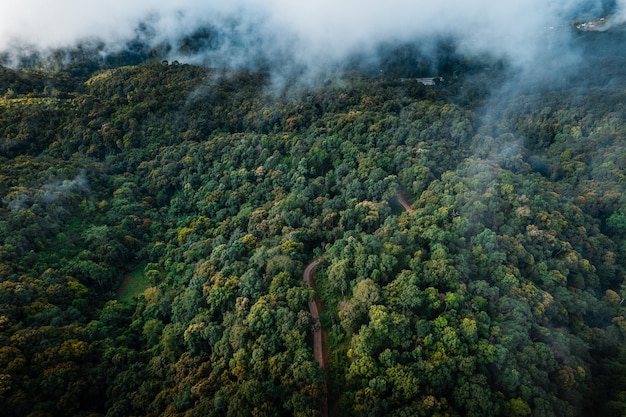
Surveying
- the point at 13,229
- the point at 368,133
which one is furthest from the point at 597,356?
the point at 13,229

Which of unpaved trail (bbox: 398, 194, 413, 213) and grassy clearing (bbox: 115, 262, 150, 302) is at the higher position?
grassy clearing (bbox: 115, 262, 150, 302)

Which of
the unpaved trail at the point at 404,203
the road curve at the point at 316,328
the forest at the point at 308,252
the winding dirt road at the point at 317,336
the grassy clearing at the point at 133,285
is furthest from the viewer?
the unpaved trail at the point at 404,203

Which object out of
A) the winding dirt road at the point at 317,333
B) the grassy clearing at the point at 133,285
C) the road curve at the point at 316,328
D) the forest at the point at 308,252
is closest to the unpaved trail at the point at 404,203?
the forest at the point at 308,252

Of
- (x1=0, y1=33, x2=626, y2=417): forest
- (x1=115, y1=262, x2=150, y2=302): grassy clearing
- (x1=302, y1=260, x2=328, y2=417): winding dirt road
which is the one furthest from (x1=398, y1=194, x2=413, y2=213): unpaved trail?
(x1=115, y1=262, x2=150, y2=302): grassy clearing

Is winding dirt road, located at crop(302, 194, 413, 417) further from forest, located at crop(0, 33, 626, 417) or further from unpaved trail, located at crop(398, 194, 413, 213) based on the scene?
unpaved trail, located at crop(398, 194, 413, 213)

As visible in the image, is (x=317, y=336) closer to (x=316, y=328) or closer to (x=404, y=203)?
(x=316, y=328)

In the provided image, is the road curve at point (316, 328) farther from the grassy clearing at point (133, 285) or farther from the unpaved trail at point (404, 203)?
the grassy clearing at point (133, 285)

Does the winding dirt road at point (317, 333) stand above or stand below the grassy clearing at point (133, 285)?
below

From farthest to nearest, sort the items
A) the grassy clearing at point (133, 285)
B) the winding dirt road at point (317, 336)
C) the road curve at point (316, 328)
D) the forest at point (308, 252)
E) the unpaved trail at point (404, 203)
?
1. the unpaved trail at point (404, 203)
2. the grassy clearing at point (133, 285)
3. the road curve at point (316, 328)
4. the winding dirt road at point (317, 336)
5. the forest at point (308, 252)

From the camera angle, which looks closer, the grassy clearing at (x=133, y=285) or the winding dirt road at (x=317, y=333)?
the winding dirt road at (x=317, y=333)
